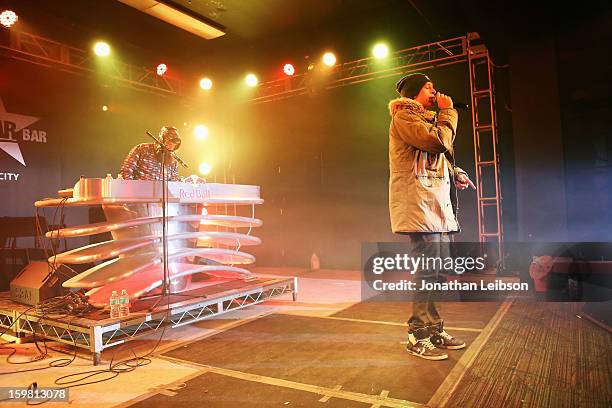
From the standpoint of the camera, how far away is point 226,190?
171 inches

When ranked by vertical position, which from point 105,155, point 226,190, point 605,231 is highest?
point 105,155

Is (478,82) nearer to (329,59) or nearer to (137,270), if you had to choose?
(329,59)

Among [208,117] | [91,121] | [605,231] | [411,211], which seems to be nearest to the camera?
[411,211]

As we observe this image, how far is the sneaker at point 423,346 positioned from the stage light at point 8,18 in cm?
629

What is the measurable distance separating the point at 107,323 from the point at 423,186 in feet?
7.54

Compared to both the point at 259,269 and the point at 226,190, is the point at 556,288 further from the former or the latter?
the point at 259,269

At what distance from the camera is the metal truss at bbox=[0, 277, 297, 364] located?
288 centimetres

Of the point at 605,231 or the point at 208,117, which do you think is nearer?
the point at 605,231

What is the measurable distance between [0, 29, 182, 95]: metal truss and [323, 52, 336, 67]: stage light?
3.06 meters

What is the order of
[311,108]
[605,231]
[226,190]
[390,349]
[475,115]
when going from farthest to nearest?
[311,108]
[475,115]
[605,231]
[226,190]
[390,349]

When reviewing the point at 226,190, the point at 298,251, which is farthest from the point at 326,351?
the point at 298,251

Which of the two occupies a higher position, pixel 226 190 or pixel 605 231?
pixel 226 190

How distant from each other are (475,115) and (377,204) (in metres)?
2.13

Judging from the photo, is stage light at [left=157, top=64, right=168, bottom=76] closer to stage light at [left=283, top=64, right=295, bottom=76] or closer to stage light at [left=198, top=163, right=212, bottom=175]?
stage light at [left=198, top=163, right=212, bottom=175]
